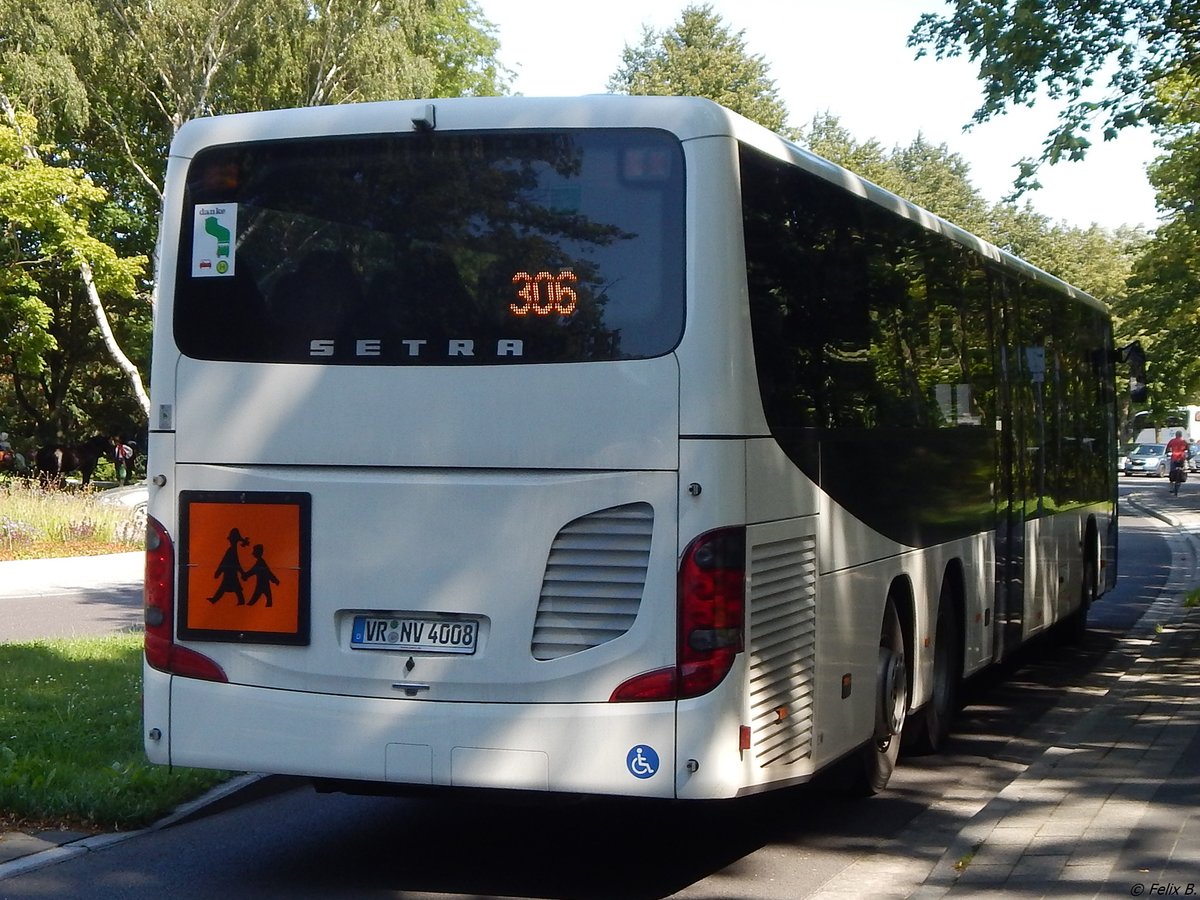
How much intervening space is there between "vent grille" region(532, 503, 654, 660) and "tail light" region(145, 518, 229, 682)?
1470 mm

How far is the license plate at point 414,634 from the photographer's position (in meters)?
6.24

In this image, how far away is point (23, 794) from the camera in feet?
24.5

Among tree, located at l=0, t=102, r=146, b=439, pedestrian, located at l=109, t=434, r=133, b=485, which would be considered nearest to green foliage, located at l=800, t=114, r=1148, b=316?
pedestrian, located at l=109, t=434, r=133, b=485

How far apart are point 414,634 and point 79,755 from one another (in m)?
2.84

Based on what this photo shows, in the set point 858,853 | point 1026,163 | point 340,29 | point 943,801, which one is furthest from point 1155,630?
point 340,29


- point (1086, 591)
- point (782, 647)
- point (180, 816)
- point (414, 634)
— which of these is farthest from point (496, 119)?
point (1086, 591)

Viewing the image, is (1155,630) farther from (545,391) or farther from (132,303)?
(132,303)

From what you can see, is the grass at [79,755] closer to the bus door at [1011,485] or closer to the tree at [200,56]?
the bus door at [1011,485]

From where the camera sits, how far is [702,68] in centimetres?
6719

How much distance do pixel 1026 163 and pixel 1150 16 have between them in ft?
4.84

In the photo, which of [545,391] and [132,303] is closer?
[545,391]

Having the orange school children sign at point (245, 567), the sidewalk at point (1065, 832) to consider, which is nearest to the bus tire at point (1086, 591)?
the sidewalk at point (1065, 832)

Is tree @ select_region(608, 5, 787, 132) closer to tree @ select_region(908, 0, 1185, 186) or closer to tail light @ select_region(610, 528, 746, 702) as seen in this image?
tree @ select_region(908, 0, 1185, 186)

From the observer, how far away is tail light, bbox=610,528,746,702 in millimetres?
5996
